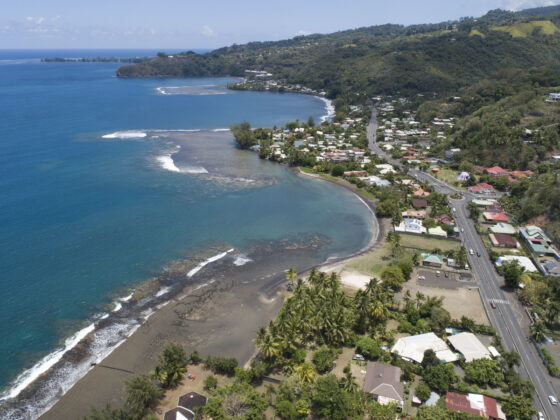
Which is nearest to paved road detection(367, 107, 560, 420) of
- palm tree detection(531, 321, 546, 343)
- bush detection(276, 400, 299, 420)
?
palm tree detection(531, 321, 546, 343)

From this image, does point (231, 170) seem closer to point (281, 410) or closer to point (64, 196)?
point (64, 196)

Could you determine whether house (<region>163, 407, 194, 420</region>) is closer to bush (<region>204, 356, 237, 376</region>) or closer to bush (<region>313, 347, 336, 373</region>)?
bush (<region>204, 356, 237, 376</region>)

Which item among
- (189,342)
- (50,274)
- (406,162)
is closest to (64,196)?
(50,274)

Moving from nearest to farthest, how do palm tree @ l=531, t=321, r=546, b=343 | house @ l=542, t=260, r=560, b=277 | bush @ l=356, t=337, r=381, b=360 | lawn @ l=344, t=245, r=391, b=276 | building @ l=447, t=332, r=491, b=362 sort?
building @ l=447, t=332, r=491, b=362 < bush @ l=356, t=337, r=381, b=360 < palm tree @ l=531, t=321, r=546, b=343 < house @ l=542, t=260, r=560, b=277 < lawn @ l=344, t=245, r=391, b=276

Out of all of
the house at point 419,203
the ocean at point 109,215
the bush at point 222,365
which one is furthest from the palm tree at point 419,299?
the house at point 419,203

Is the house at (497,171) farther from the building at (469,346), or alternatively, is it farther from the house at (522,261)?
the building at (469,346)
